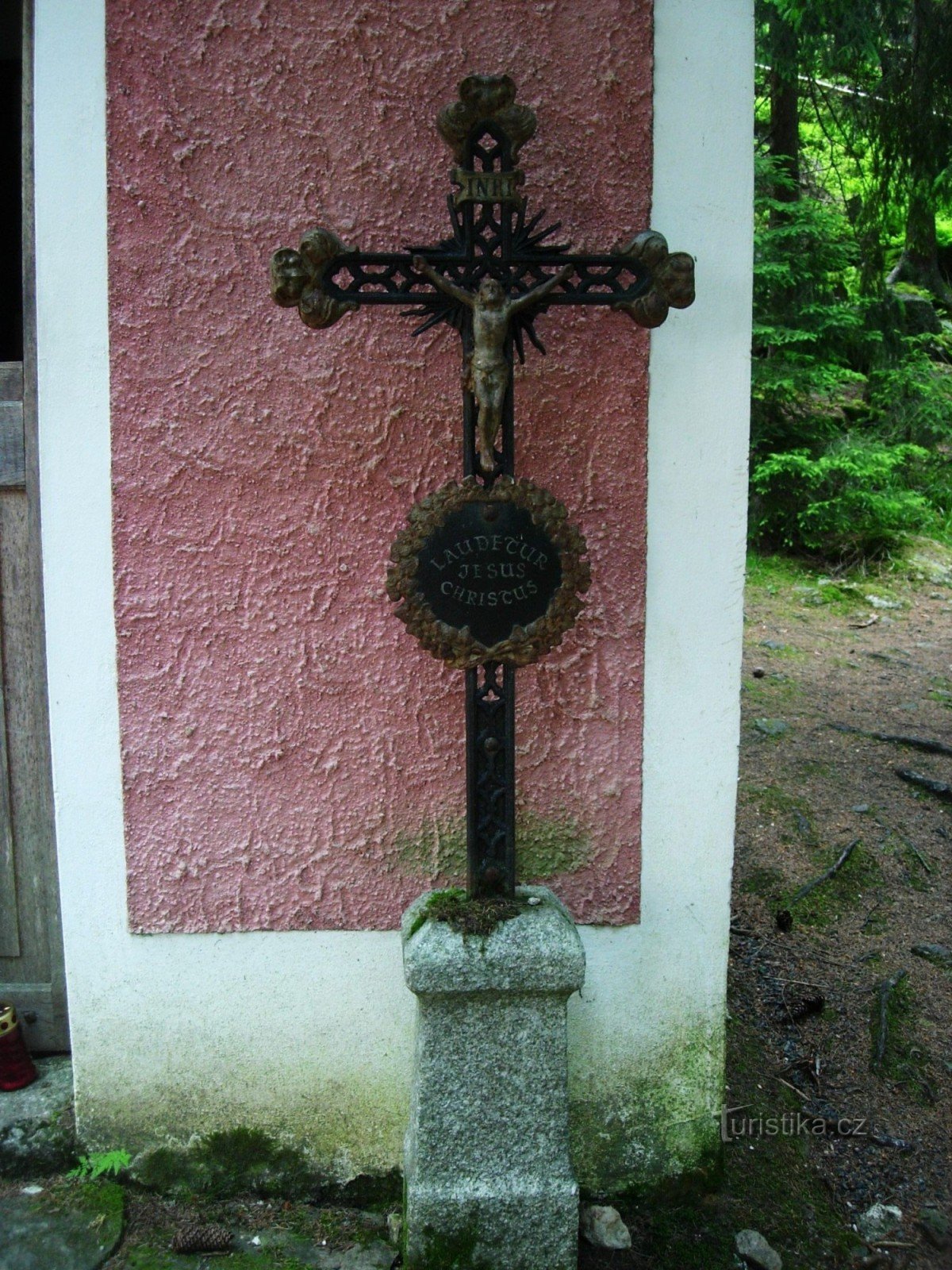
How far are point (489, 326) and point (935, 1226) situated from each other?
7.68ft

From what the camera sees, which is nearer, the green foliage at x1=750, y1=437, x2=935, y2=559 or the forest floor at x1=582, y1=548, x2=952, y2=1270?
the forest floor at x1=582, y1=548, x2=952, y2=1270

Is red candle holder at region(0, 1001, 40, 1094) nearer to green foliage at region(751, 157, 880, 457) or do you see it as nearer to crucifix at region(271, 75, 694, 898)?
crucifix at region(271, 75, 694, 898)

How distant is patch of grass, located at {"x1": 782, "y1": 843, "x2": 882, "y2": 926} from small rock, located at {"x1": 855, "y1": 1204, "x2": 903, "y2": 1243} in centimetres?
131

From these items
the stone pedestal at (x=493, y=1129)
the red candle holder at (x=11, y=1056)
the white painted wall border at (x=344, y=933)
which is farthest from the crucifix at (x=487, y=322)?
the red candle holder at (x=11, y=1056)

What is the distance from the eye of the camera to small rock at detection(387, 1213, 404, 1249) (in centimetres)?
232

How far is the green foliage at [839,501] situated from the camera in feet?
22.7

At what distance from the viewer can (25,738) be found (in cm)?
270

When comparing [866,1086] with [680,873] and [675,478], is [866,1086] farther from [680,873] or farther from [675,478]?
[675,478]

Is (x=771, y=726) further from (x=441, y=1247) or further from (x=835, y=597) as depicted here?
(x=441, y=1247)

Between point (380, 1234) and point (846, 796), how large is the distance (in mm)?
2951

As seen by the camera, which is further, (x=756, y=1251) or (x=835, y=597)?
(x=835, y=597)

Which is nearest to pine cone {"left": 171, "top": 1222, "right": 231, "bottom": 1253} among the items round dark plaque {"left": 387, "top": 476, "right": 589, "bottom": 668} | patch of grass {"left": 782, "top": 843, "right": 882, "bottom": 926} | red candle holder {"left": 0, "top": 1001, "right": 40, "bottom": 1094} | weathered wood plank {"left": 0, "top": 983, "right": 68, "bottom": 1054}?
red candle holder {"left": 0, "top": 1001, "right": 40, "bottom": 1094}

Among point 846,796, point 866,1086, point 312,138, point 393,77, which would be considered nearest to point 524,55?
point 393,77

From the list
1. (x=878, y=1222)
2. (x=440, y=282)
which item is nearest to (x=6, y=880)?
(x=440, y=282)
